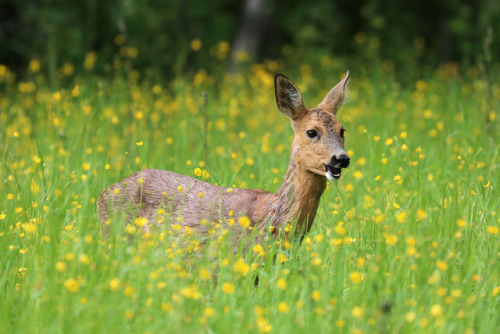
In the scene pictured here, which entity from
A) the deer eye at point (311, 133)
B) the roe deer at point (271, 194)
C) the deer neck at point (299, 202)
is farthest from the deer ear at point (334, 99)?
the deer neck at point (299, 202)

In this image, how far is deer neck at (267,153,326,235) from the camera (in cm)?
442

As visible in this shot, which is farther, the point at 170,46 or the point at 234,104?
the point at 170,46

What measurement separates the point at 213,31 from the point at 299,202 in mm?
12202

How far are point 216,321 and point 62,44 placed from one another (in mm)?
9701

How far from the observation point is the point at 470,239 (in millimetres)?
4234

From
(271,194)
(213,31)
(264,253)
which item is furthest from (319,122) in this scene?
(213,31)

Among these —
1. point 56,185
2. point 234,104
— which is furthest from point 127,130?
point 56,185

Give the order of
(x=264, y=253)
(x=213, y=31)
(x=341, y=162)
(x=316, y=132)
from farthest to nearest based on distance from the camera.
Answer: (x=213, y=31) < (x=316, y=132) < (x=341, y=162) < (x=264, y=253)

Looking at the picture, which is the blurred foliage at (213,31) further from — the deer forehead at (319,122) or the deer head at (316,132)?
the deer forehead at (319,122)

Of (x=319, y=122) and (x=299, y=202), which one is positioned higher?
(x=319, y=122)

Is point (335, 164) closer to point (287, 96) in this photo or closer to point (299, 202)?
point (299, 202)

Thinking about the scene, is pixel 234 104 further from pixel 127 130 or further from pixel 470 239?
pixel 470 239

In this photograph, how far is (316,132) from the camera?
4.59 m

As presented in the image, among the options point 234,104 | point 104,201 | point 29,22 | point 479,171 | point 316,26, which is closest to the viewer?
point 104,201
